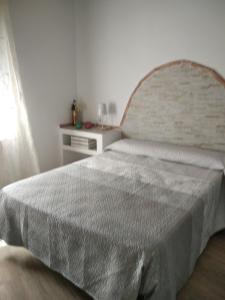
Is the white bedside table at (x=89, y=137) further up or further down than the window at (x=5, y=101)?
further down

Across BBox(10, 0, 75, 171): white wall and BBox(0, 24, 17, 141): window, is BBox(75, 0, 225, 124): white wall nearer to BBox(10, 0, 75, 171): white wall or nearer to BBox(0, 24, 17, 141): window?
BBox(10, 0, 75, 171): white wall

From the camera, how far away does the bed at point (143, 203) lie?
1.22 m

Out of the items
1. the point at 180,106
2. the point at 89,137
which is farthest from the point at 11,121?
the point at 180,106

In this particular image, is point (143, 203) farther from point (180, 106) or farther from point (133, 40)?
point (133, 40)

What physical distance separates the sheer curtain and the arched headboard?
126 cm

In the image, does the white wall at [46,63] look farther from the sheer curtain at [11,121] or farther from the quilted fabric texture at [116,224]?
the quilted fabric texture at [116,224]

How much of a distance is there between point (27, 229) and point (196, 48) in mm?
2252

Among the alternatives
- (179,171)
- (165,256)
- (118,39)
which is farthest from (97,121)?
(165,256)

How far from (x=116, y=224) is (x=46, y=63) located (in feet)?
8.05

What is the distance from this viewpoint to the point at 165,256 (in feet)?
3.93

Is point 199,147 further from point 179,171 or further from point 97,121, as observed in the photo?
point 97,121

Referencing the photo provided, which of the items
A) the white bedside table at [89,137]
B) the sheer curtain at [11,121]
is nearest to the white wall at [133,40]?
the white bedside table at [89,137]

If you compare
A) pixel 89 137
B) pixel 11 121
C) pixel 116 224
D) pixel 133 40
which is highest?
pixel 133 40

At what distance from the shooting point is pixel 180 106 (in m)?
2.68
